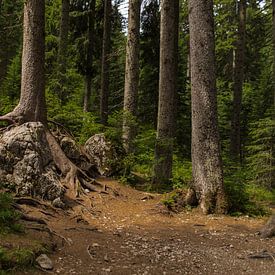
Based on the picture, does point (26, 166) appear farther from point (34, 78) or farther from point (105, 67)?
point (105, 67)

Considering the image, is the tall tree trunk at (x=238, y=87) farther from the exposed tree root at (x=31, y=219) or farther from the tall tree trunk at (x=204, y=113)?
the exposed tree root at (x=31, y=219)

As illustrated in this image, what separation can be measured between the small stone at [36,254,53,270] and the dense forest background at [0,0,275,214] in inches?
190

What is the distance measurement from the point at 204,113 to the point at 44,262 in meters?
5.03

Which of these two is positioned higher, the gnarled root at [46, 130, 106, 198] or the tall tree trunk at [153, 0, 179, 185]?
the tall tree trunk at [153, 0, 179, 185]

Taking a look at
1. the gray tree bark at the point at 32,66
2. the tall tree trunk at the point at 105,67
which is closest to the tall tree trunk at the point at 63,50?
the tall tree trunk at the point at 105,67

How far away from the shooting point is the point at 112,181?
10.5 meters

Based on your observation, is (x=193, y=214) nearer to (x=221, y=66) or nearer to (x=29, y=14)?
(x=29, y=14)

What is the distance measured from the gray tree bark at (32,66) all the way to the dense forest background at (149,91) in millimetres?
2619

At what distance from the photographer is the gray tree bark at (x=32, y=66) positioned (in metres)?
9.02

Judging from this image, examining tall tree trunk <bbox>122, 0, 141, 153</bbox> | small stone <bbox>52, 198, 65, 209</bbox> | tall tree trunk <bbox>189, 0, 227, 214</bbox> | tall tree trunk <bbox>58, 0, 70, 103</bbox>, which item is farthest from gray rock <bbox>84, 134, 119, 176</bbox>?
tall tree trunk <bbox>58, 0, 70, 103</bbox>

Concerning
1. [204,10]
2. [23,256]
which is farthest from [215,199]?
[23,256]

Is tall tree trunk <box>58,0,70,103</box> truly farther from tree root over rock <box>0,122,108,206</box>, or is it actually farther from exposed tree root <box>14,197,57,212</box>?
exposed tree root <box>14,197,57,212</box>

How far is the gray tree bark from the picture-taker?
9.02 m

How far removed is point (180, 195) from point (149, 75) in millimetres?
11275
